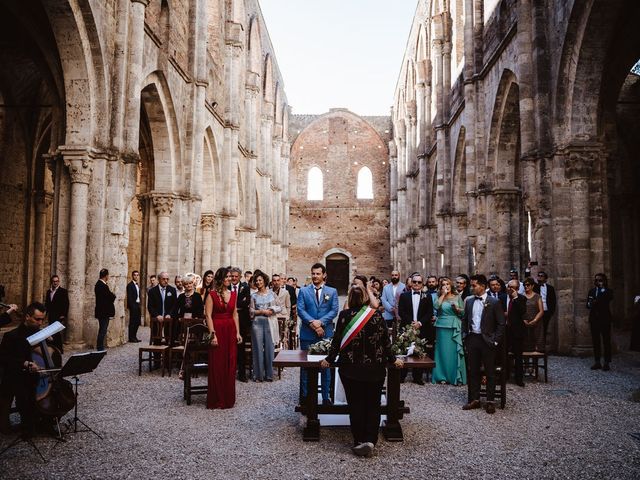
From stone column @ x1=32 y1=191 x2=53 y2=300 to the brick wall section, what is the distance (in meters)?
24.9

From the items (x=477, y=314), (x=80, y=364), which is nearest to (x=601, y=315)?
(x=477, y=314)

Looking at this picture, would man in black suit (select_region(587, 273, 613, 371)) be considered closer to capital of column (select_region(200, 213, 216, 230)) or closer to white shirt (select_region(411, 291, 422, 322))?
white shirt (select_region(411, 291, 422, 322))

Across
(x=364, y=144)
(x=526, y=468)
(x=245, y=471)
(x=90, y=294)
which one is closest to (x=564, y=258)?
(x=526, y=468)

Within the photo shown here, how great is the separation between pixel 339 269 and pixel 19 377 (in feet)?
124

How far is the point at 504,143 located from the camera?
53.8ft

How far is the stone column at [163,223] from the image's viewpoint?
15.4 m

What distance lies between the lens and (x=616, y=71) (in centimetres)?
1143

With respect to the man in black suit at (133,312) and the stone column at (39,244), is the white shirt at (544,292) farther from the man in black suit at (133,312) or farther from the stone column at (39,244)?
the stone column at (39,244)

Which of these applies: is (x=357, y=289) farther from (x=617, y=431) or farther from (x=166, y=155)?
(x=166, y=155)

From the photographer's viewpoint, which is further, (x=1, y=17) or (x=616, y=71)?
(x=1, y=17)

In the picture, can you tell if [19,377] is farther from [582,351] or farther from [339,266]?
[339,266]

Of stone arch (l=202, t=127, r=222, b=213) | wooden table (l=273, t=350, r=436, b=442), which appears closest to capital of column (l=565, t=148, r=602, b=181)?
wooden table (l=273, t=350, r=436, b=442)

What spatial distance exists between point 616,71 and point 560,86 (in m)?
1.21

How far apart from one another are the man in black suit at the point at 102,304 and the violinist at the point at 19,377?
492cm
